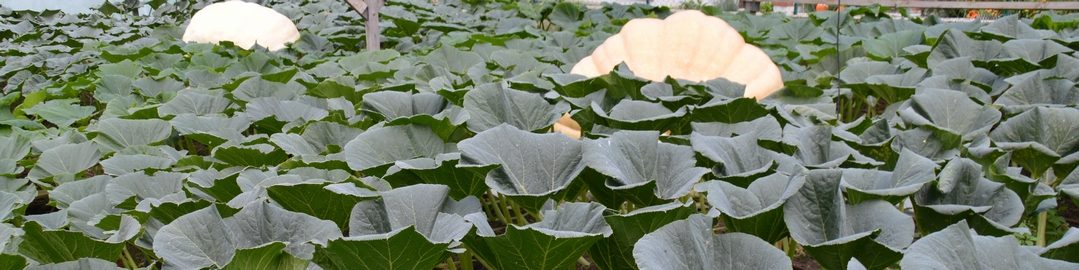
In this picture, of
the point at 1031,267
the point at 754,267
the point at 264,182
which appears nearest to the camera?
the point at 1031,267

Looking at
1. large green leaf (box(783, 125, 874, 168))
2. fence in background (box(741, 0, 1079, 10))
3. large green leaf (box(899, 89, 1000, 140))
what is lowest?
fence in background (box(741, 0, 1079, 10))

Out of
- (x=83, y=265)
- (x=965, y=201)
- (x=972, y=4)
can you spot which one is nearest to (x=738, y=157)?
(x=965, y=201)

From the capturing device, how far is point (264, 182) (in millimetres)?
1794

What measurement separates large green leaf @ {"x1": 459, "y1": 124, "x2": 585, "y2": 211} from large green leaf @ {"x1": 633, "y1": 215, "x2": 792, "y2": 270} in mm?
344

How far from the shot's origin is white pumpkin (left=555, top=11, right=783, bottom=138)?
12.4 feet

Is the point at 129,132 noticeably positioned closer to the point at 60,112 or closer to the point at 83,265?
the point at 60,112

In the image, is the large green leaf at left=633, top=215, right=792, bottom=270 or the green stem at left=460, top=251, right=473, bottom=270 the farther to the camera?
the green stem at left=460, top=251, right=473, bottom=270

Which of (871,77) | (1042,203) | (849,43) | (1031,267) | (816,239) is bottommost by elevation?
(849,43)

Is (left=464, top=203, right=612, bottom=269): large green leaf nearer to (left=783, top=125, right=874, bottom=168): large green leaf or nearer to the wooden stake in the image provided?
(left=783, top=125, right=874, bottom=168): large green leaf

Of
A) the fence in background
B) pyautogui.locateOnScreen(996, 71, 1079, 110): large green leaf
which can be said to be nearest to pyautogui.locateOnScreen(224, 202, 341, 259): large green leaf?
pyautogui.locateOnScreen(996, 71, 1079, 110): large green leaf

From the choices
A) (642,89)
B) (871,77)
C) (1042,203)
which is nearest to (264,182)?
(642,89)

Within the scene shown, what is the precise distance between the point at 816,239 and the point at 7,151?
2236 millimetres

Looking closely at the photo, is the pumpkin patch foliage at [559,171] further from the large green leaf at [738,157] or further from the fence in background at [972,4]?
the fence in background at [972,4]

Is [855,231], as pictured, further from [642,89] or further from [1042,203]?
[642,89]
